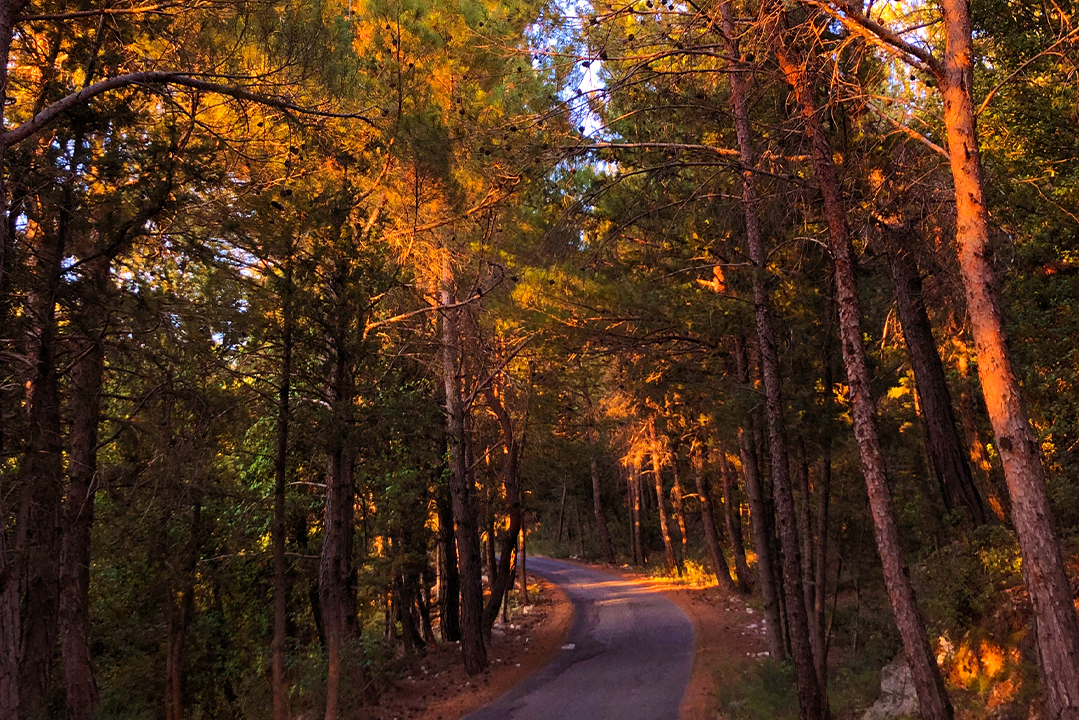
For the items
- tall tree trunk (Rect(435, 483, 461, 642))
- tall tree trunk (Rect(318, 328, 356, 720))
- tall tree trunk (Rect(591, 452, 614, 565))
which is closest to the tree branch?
tall tree trunk (Rect(318, 328, 356, 720))

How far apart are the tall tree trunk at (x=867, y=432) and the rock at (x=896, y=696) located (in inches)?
67.4

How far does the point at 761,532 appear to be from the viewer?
12469mm

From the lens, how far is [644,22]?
7.30 m

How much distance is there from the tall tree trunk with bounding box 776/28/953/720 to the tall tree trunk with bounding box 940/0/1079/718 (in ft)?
3.96

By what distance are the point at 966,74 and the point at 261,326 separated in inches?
305

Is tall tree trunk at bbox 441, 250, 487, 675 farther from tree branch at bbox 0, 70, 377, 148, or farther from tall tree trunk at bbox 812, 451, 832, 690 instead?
tall tree trunk at bbox 812, 451, 832, 690

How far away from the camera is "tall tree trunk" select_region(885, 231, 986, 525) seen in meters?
Answer: 10.3

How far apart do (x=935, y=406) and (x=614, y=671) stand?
7471 mm

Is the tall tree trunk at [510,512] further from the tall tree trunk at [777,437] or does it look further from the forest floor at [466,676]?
the tall tree trunk at [777,437]

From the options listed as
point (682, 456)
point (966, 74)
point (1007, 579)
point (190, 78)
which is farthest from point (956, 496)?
point (682, 456)

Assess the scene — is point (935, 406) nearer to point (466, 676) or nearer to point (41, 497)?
point (466, 676)

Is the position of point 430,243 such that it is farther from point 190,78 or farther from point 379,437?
point 190,78

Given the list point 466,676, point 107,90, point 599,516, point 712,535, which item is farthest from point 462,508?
point 599,516

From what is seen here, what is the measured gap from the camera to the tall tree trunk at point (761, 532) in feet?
37.6
